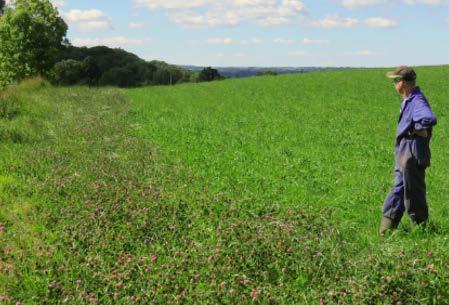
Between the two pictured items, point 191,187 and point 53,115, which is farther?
point 53,115

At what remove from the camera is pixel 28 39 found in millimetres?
55906

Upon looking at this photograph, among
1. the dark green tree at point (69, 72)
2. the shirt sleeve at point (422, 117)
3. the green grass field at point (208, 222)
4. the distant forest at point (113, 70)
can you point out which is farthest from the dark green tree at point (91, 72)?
the shirt sleeve at point (422, 117)

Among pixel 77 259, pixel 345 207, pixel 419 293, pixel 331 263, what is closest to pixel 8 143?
pixel 77 259

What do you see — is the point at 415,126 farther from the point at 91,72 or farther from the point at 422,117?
the point at 91,72

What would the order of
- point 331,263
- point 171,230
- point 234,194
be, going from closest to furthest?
point 331,263 → point 171,230 → point 234,194

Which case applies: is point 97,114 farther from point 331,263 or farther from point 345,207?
point 331,263

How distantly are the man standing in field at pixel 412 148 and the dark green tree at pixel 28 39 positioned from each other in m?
55.1

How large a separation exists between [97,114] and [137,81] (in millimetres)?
76108

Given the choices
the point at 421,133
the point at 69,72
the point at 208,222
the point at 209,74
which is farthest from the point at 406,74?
the point at 209,74

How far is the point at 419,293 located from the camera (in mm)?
5387

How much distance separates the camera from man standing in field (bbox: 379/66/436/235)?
7145 mm

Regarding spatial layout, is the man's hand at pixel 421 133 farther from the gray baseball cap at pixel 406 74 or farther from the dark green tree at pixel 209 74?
the dark green tree at pixel 209 74

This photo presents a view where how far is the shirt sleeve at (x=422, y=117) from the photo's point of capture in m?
6.94

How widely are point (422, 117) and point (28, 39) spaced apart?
56.1 m
